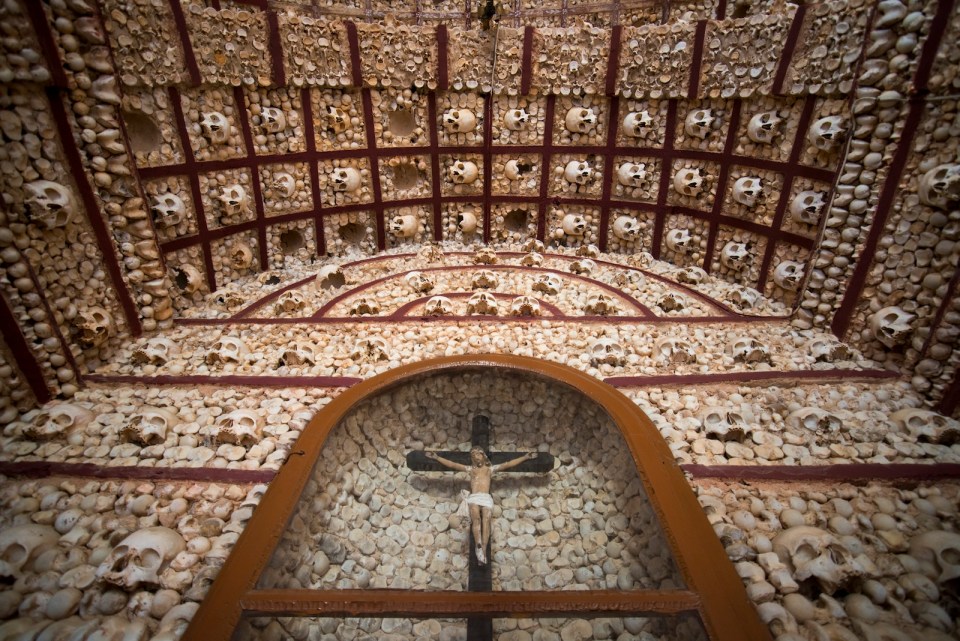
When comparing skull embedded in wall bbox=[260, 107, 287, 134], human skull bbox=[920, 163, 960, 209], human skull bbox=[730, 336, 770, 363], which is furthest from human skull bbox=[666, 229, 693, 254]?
skull embedded in wall bbox=[260, 107, 287, 134]

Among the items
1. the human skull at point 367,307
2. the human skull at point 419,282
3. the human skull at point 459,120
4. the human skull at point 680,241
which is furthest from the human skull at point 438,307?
the human skull at point 680,241

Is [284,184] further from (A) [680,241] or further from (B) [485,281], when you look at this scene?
(A) [680,241]

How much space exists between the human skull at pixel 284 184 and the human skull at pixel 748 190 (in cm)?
796

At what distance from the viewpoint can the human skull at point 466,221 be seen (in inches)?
404

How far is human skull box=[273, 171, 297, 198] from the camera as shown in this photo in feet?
28.2

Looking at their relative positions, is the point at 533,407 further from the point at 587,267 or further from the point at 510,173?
the point at 510,173

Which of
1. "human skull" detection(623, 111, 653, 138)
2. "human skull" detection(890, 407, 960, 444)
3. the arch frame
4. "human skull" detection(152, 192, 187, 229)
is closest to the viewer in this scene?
the arch frame

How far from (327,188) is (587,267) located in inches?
211

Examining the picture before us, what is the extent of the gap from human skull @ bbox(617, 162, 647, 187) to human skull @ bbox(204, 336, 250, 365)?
748 centimetres

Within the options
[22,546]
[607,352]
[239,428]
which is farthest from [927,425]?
[22,546]

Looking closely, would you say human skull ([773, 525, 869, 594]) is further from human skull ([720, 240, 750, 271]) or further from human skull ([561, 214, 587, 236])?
human skull ([561, 214, 587, 236])

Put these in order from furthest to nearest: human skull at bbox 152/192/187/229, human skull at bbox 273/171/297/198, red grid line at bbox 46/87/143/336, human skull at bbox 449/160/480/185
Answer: human skull at bbox 449/160/480/185
human skull at bbox 273/171/297/198
human skull at bbox 152/192/187/229
red grid line at bbox 46/87/143/336

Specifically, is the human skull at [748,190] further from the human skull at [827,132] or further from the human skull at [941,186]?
the human skull at [941,186]

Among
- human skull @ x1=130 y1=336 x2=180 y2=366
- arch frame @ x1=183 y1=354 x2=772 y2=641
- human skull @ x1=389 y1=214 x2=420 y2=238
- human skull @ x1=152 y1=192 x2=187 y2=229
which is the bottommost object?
arch frame @ x1=183 y1=354 x2=772 y2=641
